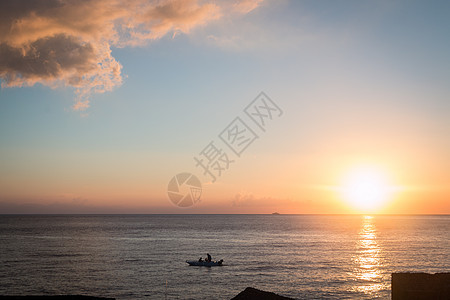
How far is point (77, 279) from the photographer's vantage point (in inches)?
1989

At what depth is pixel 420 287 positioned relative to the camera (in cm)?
2400

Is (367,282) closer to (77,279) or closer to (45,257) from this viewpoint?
(77,279)

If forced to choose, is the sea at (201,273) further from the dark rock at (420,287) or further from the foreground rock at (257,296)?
the dark rock at (420,287)

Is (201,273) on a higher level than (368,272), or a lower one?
higher

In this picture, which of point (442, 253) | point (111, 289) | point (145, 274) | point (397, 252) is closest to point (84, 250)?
point (145, 274)

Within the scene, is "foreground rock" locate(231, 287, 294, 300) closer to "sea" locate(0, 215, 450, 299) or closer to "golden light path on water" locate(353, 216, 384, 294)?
"sea" locate(0, 215, 450, 299)

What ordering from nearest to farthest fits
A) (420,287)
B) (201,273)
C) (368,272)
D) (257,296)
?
(420,287) < (257,296) < (201,273) < (368,272)

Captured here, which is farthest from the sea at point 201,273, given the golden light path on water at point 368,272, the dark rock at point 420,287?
the dark rock at point 420,287

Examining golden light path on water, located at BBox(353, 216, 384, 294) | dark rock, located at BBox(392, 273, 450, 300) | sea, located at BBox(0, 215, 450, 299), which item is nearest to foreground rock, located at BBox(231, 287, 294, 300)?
dark rock, located at BBox(392, 273, 450, 300)

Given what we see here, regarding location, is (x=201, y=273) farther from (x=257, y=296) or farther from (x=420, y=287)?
(x=420, y=287)

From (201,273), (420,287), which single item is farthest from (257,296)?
(201,273)

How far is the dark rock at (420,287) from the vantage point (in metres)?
23.8

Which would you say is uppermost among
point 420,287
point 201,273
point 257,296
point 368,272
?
point 420,287

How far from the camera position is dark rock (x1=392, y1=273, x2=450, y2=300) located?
78.1 feet
